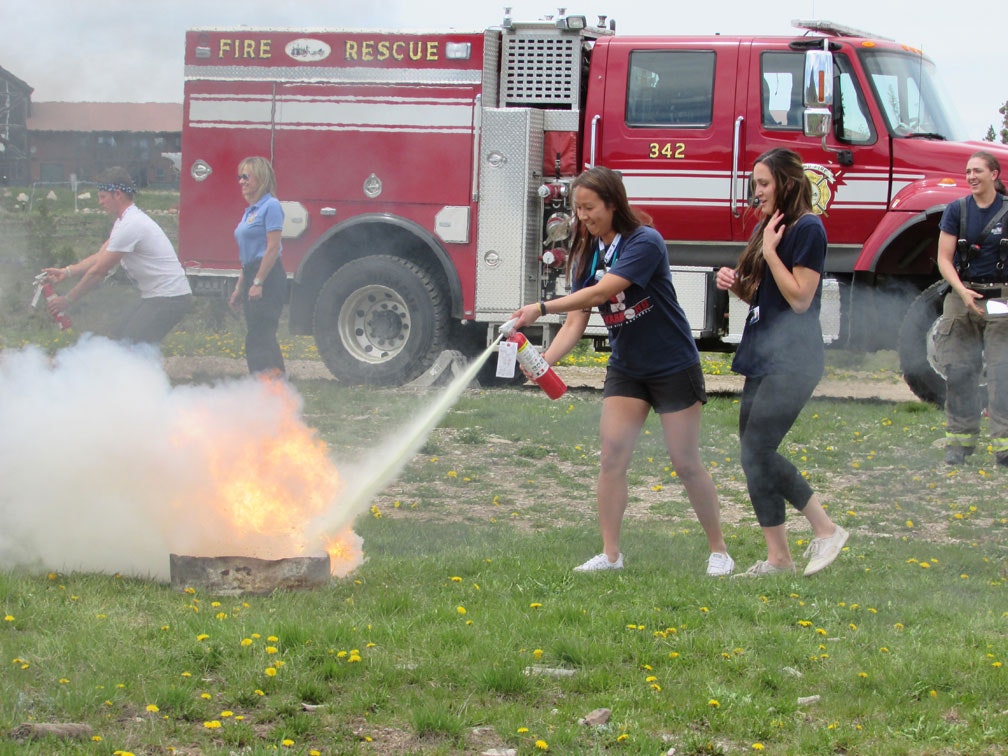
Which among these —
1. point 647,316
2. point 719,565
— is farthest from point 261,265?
point 719,565

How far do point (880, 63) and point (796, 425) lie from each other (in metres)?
3.44

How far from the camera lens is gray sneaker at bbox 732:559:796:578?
614 centimetres

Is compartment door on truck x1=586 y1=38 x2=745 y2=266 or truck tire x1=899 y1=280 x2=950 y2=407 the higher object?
compartment door on truck x1=586 y1=38 x2=745 y2=266

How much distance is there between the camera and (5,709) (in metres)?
4.02

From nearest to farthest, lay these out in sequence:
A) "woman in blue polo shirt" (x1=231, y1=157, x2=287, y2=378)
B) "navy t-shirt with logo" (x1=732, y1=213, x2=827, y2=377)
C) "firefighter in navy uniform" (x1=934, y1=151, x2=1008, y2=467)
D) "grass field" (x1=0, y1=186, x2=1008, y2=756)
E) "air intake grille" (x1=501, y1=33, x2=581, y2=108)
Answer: "grass field" (x1=0, y1=186, x2=1008, y2=756) → "navy t-shirt with logo" (x1=732, y1=213, x2=827, y2=377) → "firefighter in navy uniform" (x1=934, y1=151, x2=1008, y2=467) → "woman in blue polo shirt" (x1=231, y1=157, x2=287, y2=378) → "air intake grille" (x1=501, y1=33, x2=581, y2=108)

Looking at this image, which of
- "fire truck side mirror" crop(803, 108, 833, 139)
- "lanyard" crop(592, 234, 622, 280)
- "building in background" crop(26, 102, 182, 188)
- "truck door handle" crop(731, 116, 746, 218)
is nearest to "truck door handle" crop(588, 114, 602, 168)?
"truck door handle" crop(731, 116, 746, 218)

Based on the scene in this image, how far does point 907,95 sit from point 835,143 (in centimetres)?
85

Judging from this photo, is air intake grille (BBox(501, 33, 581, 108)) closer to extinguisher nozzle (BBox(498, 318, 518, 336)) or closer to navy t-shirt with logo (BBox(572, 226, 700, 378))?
navy t-shirt with logo (BBox(572, 226, 700, 378))

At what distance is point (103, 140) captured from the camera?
39.9 ft

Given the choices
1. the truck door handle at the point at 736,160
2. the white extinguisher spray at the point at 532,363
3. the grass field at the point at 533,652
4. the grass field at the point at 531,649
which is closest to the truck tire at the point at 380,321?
the truck door handle at the point at 736,160

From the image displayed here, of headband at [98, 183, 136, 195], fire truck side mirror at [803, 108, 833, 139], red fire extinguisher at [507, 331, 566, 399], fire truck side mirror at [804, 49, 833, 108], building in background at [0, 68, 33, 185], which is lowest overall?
red fire extinguisher at [507, 331, 566, 399]

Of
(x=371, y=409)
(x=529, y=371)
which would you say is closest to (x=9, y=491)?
(x=529, y=371)

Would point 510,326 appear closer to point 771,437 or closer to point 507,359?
point 507,359

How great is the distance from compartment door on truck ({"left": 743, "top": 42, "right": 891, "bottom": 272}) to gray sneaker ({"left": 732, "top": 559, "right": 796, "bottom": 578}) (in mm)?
6172
